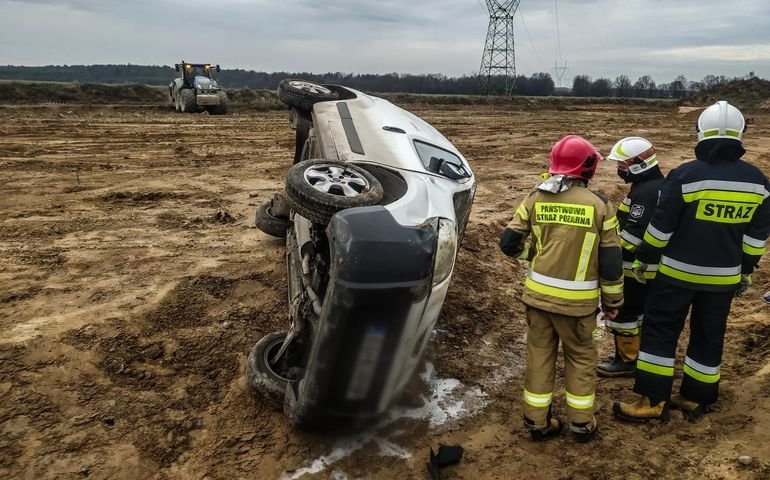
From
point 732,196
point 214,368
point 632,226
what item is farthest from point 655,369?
point 214,368

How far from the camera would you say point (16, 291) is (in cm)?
445

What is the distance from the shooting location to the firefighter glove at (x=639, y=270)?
3.34 m

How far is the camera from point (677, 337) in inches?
125

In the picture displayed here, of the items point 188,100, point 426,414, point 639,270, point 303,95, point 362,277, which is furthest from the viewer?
point 188,100

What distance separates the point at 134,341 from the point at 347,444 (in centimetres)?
182

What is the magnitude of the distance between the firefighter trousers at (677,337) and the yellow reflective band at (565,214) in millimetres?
731

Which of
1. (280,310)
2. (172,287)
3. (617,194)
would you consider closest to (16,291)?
(172,287)

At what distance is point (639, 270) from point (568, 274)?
0.79 m

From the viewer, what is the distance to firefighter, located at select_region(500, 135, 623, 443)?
2.85m

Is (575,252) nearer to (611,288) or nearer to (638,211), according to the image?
(611,288)

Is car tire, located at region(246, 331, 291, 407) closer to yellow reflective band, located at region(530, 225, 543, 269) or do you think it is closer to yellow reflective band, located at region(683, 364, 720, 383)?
yellow reflective band, located at region(530, 225, 543, 269)

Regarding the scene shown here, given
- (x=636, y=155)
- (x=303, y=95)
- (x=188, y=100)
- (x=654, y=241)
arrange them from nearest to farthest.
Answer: (x=654, y=241), (x=636, y=155), (x=303, y=95), (x=188, y=100)

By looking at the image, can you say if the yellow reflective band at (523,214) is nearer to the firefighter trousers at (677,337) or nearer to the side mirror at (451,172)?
the side mirror at (451,172)

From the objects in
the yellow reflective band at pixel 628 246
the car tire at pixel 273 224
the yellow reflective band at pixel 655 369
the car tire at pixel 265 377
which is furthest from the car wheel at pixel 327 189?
the car tire at pixel 273 224
